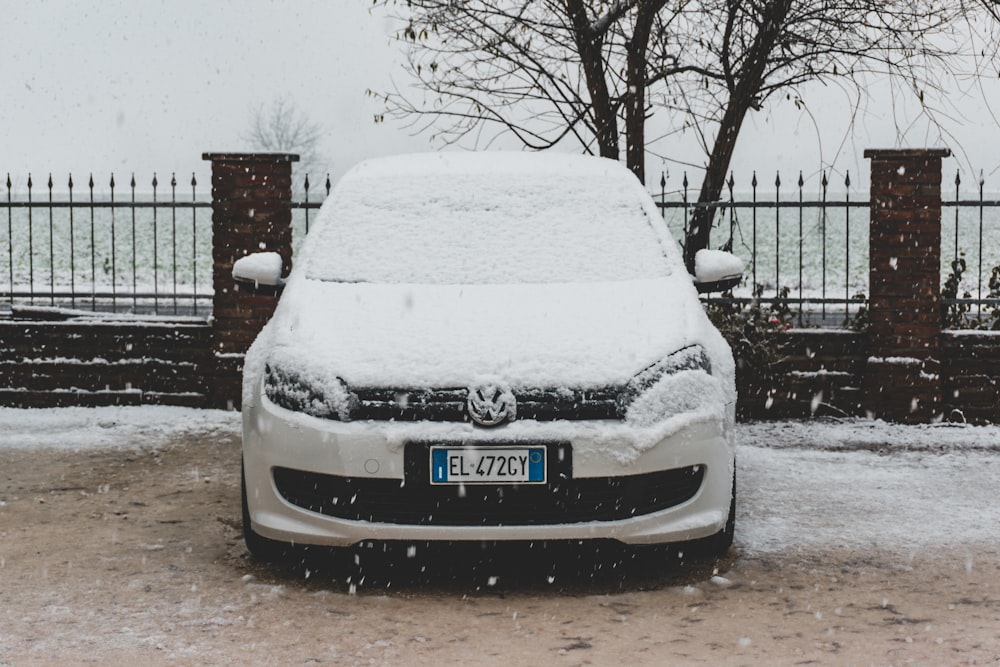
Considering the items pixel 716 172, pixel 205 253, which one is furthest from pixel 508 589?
pixel 205 253

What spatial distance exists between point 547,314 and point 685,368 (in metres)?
0.53

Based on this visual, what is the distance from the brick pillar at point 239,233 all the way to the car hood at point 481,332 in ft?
13.4

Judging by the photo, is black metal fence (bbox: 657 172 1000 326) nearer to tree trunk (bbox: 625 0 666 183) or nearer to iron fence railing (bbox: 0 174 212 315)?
tree trunk (bbox: 625 0 666 183)

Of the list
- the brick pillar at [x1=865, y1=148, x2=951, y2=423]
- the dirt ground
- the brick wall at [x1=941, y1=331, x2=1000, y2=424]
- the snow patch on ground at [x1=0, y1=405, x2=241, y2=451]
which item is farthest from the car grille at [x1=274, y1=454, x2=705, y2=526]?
the brick wall at [x1=941, y1=331, x2=1000, y2=424]

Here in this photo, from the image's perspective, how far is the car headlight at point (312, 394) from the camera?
4.27 meters

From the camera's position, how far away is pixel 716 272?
538 cm

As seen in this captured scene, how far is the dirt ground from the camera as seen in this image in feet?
12.3

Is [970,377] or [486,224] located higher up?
[486,224]

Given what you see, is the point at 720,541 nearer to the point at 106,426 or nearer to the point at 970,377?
the point at 970,377

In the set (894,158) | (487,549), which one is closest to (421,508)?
(487,549)

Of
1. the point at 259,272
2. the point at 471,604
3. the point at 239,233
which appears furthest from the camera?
the point at 239,233

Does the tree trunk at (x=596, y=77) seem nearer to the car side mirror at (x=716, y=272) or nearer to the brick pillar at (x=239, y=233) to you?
the brick pillar at (x=239, y=233)

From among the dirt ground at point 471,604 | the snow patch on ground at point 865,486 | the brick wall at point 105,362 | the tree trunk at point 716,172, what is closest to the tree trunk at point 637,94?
the tree trunk at point 716,172

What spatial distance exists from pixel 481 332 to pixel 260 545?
46.0 inches
